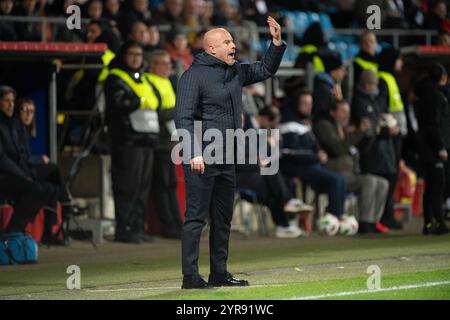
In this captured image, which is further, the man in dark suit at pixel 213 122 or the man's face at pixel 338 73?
the man's face at pixel 338 73

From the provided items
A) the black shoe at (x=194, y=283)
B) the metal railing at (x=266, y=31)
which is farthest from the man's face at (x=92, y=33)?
the black shoe at (x=194, y=283)

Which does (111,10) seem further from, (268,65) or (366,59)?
(268,65)

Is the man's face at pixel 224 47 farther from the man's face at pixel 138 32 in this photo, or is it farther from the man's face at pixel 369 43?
the man's face at pixel 369 43

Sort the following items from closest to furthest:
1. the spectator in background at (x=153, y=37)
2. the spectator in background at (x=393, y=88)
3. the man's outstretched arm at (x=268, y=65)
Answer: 1. the man's outstretched arm at (x=268, y=65)
2. the spectator in background at (x=153, y=37)
3. the spectator in background at (x=393, y=88)

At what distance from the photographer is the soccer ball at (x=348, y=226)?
57.6 feet

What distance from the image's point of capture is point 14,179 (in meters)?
15.2

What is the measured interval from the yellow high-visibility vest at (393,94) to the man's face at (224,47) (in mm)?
7834

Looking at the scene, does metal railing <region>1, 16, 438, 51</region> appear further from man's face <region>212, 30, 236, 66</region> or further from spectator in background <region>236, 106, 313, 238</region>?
man's face <region>212, 30, 236, 66</region>

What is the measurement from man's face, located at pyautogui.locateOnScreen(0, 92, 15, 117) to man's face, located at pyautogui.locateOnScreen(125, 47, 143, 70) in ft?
5.27

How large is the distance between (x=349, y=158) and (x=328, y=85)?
119cm

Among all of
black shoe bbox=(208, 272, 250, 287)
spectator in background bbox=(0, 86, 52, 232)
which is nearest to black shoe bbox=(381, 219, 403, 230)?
spectator in background bbox=(0, 86, 52, 232)

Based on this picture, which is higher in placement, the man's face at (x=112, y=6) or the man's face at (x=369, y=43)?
the man's face at (x=112, y=6)

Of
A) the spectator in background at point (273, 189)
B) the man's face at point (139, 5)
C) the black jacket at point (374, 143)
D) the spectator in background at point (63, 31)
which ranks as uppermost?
the man's face at point (139, 5)

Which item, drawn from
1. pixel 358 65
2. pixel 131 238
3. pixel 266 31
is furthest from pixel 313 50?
pixel 131 238
